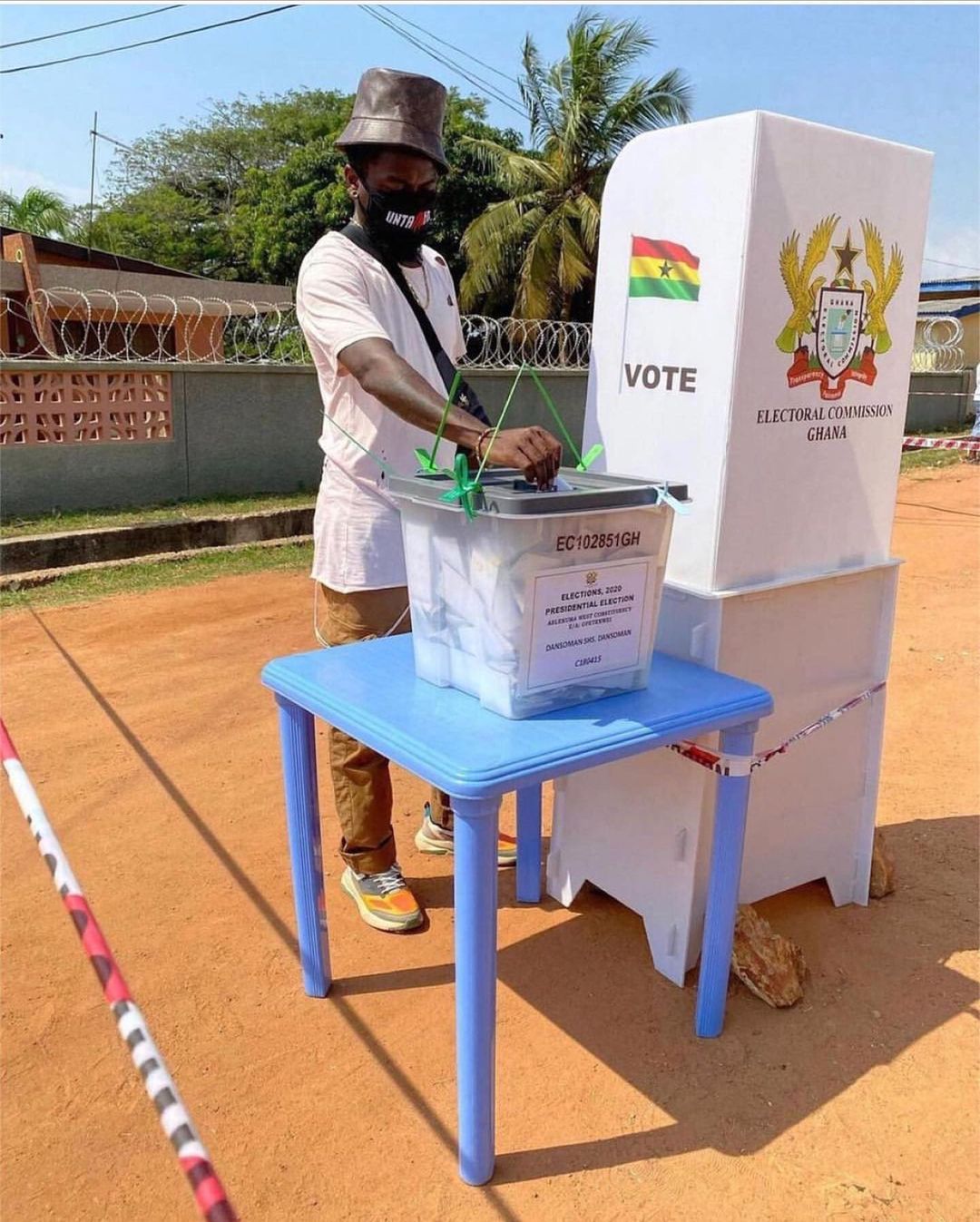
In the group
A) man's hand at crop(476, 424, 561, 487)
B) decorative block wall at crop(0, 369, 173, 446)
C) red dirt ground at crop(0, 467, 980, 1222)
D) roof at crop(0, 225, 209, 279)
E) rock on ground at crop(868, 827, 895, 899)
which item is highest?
roof at crop(0, 225, 209, 279)

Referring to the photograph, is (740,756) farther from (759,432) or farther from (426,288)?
(426,288)

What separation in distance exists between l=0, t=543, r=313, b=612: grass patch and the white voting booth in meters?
4.41

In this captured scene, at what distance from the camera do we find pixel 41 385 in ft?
25.9

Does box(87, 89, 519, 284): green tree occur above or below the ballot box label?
above

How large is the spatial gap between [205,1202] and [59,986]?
1.62 meters

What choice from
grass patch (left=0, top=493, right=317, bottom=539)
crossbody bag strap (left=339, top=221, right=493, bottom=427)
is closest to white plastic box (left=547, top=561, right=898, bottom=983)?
crossbody bag strap (left=339, top=221, right=493, bottom=427)

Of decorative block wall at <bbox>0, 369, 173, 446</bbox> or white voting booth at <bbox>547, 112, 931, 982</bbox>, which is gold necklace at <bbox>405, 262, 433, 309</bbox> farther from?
decorative block wall at <bbox>0, 369, 173, 446</bbox>

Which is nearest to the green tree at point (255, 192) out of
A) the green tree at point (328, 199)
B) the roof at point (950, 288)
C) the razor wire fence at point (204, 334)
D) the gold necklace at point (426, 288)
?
the green tree at point (328, 199)

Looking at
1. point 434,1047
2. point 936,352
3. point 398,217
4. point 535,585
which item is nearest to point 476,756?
point 535,585

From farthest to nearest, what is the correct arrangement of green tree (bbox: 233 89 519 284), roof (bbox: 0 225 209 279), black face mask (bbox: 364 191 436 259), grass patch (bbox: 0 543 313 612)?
green tree (bbox: 233 89 519 284), roof (bbox: 0 225 209 279), grass patch (bbox: 0 543 313 612), black face mask (bbox: 364 191 436 259)

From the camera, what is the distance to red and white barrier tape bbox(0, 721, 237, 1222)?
112 centimetres

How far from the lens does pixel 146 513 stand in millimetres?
8250

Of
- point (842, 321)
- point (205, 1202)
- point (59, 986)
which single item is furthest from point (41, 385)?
point (205, 1202)

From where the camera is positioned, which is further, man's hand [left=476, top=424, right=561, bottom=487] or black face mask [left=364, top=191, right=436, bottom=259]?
black face mask [left=364, top=191, right=436, bottom=259]
